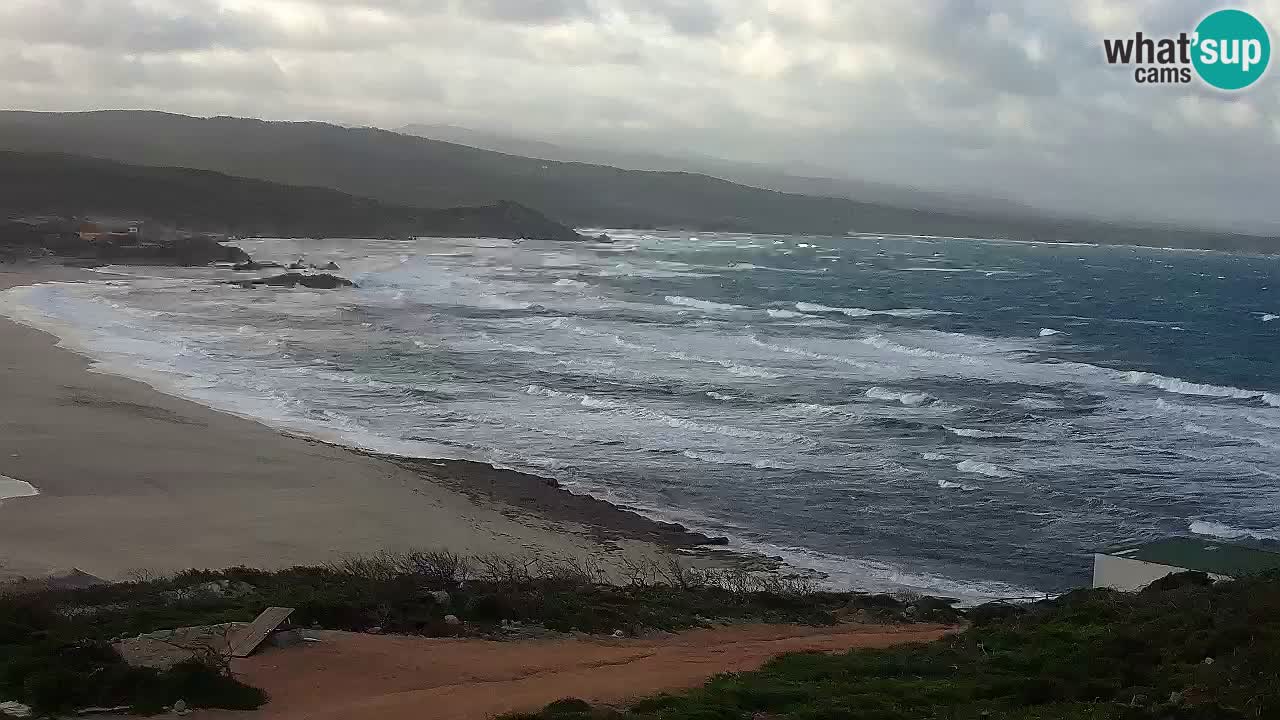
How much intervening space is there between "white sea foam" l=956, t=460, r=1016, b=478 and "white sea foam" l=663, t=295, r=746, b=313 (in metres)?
31.3

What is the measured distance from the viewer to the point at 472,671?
33.5ft

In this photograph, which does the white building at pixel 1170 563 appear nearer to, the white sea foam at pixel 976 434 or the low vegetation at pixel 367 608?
the low vegetation at pixel 367 608

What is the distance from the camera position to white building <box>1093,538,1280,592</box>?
1423cm

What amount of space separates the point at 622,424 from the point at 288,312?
80.4ft

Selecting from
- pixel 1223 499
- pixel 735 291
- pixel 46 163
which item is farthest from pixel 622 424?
pixel 46 163

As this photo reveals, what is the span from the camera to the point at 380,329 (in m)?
42.0

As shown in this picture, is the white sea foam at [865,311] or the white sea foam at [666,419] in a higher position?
the white sea foam at [865,311]

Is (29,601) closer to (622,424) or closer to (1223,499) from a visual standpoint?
(622,424)

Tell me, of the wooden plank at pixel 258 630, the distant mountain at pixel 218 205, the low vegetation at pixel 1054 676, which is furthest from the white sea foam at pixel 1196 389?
the distant mountain at pixel 218 205

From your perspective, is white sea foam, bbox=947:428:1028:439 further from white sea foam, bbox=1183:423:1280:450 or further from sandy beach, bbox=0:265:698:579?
sandy beach, bbox=0:265:698:579

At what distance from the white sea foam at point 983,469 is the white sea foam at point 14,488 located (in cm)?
1787

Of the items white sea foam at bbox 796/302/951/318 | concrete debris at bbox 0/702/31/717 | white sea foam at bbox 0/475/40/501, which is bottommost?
white sea foam at bbox 0/475/40/501

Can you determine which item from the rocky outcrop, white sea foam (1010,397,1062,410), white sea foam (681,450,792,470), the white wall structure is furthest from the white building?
the rocky outcrop

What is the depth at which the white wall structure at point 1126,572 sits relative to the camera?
14352 mm
